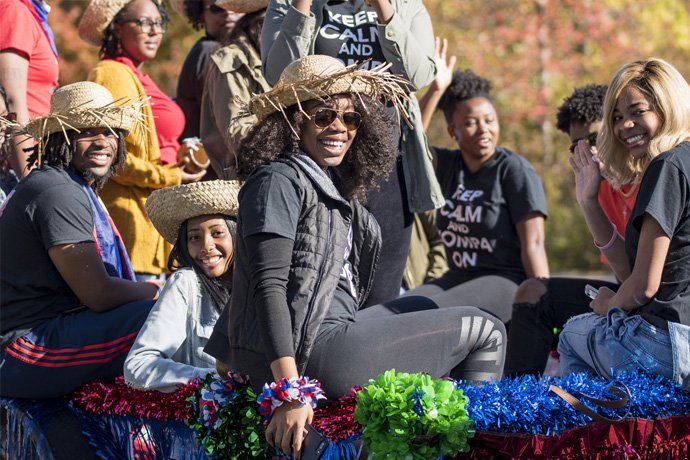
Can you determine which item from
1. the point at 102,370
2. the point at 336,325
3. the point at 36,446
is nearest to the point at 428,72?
the point at 336,325

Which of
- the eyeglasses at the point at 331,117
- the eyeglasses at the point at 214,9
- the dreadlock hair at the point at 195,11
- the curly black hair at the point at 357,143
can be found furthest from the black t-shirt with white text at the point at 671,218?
the dreadlock hair at the point at 195,11

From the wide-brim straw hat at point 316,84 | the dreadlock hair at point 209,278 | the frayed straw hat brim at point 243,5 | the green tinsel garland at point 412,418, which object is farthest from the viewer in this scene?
the frayed straw hat brim at point 243,5

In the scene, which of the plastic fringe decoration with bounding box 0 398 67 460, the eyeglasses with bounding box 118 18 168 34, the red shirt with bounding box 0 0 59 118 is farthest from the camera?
the eyeglasses with bounding box 118 18 168 34

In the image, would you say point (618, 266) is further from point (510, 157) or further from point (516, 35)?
point (516, 35)

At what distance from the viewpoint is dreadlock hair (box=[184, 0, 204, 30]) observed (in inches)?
250

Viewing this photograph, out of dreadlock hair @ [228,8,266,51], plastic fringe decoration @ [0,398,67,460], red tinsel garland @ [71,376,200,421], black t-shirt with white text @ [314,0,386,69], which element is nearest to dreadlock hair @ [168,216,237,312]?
red tinsel garland @ [71,376,200,421]

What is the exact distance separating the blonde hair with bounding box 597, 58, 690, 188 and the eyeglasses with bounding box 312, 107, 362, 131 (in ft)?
3.76

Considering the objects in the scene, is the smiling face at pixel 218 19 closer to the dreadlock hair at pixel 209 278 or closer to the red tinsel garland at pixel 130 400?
the dreadlock hair at pixel 209 278

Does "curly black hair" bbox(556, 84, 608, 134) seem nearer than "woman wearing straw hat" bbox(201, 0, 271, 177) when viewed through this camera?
No

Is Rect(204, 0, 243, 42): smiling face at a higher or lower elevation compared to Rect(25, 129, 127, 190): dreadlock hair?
higher

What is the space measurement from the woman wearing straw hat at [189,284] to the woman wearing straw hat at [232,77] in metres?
0.71

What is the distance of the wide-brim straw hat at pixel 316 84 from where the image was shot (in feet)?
11.8

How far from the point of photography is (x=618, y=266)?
14.4 ft

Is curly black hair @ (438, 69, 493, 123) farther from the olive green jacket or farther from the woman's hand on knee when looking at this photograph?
the woman's hand on knee
